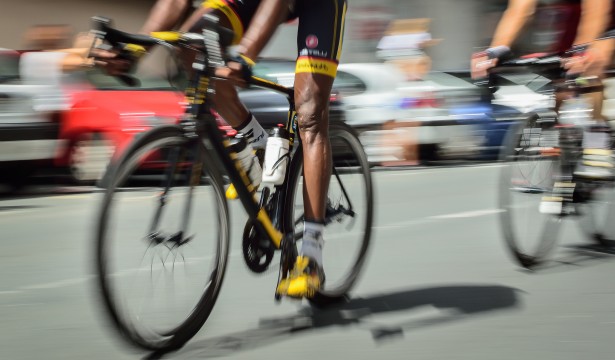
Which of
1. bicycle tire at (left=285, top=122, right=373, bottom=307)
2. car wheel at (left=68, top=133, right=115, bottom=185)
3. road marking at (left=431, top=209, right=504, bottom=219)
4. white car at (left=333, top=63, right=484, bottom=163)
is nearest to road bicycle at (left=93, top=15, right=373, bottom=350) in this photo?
bicycle tire at (left=285, top=122, right=373, bottom=307)

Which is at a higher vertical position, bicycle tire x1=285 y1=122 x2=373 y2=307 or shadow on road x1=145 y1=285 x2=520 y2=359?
bicycle tire x1=285 y1=122 x2=373 y2=307

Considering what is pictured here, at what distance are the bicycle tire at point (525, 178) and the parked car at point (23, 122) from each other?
6018 mm

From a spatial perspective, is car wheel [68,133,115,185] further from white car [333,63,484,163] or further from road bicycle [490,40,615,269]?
road bicycle [490,40,615,269]

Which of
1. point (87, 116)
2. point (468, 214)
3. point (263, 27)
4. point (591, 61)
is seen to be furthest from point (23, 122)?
point (263, 27)

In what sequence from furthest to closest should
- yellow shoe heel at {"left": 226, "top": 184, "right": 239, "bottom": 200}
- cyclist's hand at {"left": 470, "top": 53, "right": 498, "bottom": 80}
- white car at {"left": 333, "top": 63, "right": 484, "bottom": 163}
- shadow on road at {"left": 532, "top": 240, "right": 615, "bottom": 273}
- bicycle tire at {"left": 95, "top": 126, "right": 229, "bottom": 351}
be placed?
white car at {"left": 333, "top": 63, "right": 484, "bottom": 163} → shadow on road at {"left": 532, "top": 240, "right": 615, "bottom": 273} → cyclist's hand at {"left": 470, "top": 53, "right": 498, "bottom": 80} → yellow shoe heel at {"left": 226, "top": 184, "right": 239, "bottom": 200} → bicycle tire at {"left": 95, "top": 126, "right": 229, "bottom": 351}

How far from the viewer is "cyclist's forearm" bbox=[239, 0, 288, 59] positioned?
4309mm

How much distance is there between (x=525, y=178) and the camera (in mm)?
5805

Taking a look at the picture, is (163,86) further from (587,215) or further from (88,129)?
(587,215)

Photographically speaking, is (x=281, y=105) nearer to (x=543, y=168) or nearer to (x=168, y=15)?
(x=543, y=168)

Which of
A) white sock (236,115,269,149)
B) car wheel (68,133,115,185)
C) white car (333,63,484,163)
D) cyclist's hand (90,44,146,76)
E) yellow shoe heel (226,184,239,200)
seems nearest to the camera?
cyclist's hand (90,44,146,76)

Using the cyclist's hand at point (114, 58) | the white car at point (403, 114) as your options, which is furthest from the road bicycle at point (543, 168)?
the white car at point (403, 114)

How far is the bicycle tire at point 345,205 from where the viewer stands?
493 centimetres

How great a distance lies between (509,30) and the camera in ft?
19.3

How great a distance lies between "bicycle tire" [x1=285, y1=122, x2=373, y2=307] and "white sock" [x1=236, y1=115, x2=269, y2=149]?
0.20 metres
